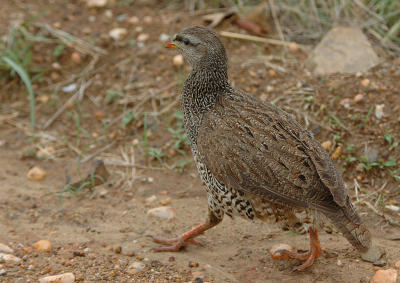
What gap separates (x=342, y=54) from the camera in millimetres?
5969

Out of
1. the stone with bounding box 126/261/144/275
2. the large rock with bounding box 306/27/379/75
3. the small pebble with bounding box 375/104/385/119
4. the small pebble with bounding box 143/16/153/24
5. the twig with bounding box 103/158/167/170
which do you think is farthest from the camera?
the small pebble with bounding box 143/16/153/24

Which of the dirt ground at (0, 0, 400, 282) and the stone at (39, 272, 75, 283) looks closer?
the stone at (39, 272, 75, 283)

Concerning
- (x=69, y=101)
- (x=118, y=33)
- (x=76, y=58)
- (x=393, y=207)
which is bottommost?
(x=393, y=207)

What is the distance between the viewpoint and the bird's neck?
4211 millimetres

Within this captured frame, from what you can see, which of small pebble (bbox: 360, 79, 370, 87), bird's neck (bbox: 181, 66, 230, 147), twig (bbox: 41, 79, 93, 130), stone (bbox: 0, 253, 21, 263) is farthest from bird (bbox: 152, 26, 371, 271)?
twig (bbox: 41, 79, 93, 130)

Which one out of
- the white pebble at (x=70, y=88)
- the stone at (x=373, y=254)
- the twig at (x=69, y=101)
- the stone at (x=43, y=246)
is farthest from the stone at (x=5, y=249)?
the white pebble at (x=70, y=88)

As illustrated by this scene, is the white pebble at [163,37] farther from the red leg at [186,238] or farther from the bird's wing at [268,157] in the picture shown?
the red leg at [186,238]

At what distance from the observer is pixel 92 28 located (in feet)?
23.1

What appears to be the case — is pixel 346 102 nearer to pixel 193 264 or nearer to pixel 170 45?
pixel 170 45

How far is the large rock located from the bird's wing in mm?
2040

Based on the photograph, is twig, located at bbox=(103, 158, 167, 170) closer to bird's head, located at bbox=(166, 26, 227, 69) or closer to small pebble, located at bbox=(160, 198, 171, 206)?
small pebble, located at bbox=(160, 198, 171, 206)

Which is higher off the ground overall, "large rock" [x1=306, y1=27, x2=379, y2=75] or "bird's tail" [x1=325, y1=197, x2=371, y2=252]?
"large rock" [x1=306, y1=27, x2=379, y2=75]

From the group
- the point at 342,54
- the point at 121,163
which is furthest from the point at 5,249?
the point at 342,54

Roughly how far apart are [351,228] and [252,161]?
31.6 inches
